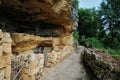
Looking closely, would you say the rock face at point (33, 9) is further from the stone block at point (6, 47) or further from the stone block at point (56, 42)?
the stone block at point (6, 47)

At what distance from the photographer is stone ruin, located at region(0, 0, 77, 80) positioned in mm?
5680

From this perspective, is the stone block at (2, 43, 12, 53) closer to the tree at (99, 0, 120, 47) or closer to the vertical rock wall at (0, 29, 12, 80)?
the vertical rock wall at (0, 29, 12, 80)

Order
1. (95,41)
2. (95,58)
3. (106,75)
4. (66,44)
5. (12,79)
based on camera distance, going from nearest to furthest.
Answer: (12,79)
(106,75)
(95,58)
(66,44)
(95,41)

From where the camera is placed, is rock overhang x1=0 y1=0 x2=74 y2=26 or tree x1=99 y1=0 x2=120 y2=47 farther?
tree x1=99 y1=0 x2=120 y2=47

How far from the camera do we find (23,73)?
Result: 20.2 feet

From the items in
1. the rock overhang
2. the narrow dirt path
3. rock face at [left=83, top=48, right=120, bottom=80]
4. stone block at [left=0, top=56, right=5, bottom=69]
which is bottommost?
the narrow dirt path

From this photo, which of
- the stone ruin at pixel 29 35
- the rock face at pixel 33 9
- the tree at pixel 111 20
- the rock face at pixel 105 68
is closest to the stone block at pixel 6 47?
the stone ruin at pixel 29 35

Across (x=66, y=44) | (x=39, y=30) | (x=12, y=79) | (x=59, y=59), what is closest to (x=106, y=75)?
(x=59, y=59)

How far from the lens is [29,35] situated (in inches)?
354

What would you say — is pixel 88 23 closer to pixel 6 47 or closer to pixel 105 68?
pixel 105 68

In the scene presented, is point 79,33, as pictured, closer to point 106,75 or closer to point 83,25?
point 83,25

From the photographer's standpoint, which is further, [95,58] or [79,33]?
[79,33]

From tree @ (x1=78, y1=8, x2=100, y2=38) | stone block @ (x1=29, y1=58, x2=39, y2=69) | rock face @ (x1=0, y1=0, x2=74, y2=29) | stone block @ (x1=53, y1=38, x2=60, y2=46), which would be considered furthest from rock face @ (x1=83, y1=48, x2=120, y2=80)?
tree @ (x1=78, y1=8, x2=100, y2=38)

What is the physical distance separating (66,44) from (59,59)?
322 centimetres
